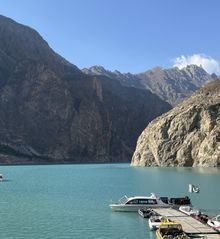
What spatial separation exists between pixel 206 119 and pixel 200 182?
80237 millimetres

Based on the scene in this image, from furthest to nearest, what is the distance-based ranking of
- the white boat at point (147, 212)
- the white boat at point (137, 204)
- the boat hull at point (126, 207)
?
the white boat at point (137, 204)
the boat hull at point (126, 207)
the white boat at point (147, 212)

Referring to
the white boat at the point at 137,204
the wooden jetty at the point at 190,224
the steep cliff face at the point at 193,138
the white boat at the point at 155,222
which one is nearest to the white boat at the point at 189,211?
the wooden jetty at the point at 190,224

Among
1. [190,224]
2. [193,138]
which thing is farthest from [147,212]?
[193,138]

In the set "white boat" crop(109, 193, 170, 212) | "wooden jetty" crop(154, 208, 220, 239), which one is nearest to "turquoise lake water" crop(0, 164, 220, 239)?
"white boat" crop(109, 193, 170, 212)

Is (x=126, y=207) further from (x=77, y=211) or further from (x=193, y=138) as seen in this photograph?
(x=193, y=138)

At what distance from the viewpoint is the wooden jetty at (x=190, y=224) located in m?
48.2

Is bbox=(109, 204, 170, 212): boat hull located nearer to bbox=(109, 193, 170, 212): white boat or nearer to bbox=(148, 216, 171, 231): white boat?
bbox=(109, 193, 170, 212): white boat

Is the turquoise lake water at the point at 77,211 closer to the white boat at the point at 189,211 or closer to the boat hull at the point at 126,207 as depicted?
the boat hull at the point at 126,207

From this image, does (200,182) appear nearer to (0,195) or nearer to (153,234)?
(0,195)

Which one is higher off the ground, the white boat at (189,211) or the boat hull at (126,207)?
the white boat at (189,211)

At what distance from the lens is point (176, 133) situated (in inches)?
7623

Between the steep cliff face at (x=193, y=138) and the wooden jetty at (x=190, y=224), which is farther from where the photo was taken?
the steep cliff face at (x=193, y=138)

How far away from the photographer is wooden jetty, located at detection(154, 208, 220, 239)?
4819 centimetres

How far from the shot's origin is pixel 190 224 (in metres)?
52.9
